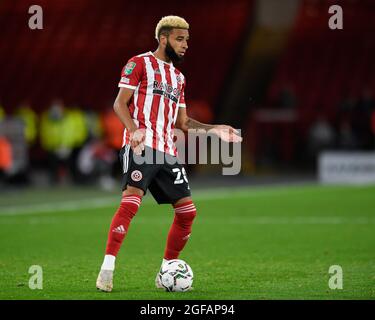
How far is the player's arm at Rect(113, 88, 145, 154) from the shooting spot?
775 centimetres

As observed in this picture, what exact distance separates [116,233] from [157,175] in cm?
62

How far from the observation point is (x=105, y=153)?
23406mm

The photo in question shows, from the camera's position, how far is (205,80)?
3162 cm

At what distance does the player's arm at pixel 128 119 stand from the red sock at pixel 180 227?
0.74 m

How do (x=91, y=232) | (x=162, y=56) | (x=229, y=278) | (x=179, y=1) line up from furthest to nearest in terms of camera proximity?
(x=179, y=1) → (x=91, y=232) → (x=229, y=278) → (x=162, y=56)

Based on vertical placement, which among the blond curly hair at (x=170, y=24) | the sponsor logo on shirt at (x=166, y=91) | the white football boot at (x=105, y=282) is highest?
the blond curly hair at (x=170, y=24)

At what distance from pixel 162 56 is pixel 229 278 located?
2071 millimetres

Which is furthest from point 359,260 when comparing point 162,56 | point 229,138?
point 162,56

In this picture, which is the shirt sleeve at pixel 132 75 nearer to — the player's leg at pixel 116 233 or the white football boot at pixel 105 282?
the player's leg at pixel 116 233

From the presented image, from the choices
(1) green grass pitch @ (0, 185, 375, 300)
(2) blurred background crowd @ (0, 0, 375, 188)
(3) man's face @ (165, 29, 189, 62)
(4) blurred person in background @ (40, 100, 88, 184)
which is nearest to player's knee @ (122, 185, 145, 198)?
(1) green grass pitch @ (0, 185, 375, 300)

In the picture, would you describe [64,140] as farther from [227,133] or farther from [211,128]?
[227,133]

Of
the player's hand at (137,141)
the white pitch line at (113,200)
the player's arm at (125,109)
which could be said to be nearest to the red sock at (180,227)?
the player's hand at (137,141)

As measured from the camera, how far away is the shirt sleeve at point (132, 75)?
8.04 metres
